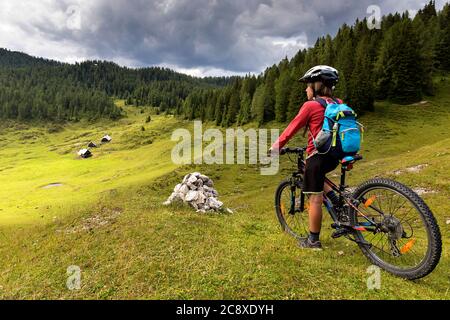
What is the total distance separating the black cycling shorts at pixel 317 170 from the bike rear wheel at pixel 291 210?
2105 millimetres

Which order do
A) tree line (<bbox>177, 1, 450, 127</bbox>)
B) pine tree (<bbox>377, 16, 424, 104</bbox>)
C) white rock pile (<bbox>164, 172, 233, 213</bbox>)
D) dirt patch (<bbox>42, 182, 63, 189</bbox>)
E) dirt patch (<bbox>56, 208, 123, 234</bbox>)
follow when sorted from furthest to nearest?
pine tree (<bbox>377, 16, 424, 104</bbox>) → tree line (<bbox>177, 1, 450, 127</bbox>) → dirt patch (<bbox>42, 182, 63, 189</bbox>) → white rock pile (<bbox>164, 172, 233, 213</bbox>) → dirt patch (<bbox>56, 208, 123, 234</bbox>)

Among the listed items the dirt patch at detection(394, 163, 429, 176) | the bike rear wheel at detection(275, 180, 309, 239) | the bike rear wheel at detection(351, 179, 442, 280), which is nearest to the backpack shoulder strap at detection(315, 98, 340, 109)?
the bike rear wheel at detection(351, 179, 442, 280)

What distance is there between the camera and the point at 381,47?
88375 mm

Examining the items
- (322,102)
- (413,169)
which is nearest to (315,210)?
(322,102)

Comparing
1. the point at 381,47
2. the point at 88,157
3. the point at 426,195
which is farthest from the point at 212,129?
the point at 426,195

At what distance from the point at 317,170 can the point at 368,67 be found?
8331 centimetres

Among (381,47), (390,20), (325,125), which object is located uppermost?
(390,20)

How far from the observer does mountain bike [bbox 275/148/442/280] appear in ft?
19.5

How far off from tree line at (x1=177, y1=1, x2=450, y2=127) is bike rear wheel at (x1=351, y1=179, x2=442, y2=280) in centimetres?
7307

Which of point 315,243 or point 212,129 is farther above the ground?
point 212,129

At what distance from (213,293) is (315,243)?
348 centimetres

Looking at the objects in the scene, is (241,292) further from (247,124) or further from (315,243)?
(247,124)

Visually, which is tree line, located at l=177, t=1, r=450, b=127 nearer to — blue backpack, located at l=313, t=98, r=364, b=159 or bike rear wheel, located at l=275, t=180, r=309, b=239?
bike rear wheel, located at l=275, t=180, r=309, b=239

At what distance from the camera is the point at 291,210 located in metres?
9.96
